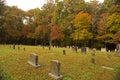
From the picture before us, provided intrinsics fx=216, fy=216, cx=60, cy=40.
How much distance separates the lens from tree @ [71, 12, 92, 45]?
43875 millimetres

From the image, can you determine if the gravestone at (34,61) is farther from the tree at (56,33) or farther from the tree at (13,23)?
the tree at (13,23)

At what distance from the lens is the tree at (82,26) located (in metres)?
43.9

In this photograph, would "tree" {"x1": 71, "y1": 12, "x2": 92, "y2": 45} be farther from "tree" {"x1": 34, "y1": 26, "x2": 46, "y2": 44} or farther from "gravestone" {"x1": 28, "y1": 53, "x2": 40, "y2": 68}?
"gravestone" {"x1": 28, "y1": 53, "x2": 40, "y2": 68}

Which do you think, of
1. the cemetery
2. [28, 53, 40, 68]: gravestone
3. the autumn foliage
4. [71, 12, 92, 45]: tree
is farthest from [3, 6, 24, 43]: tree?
[28, 53, 40, 68]: gravestone

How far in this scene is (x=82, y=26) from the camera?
44406 mm

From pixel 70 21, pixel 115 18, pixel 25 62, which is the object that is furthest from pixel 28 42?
pixel 25 62

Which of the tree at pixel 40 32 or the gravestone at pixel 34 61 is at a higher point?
the tree at pixel 40 32

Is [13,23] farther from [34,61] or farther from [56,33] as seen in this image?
[34,61]

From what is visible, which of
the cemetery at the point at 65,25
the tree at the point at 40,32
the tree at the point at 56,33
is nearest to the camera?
the cemetery at the point at 65,25

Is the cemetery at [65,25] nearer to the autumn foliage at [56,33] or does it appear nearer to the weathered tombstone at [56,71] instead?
the autumn foliage at [56,33]

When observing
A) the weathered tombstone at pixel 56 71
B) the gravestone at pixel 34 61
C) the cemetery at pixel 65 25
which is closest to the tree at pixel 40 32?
the cemetery at pixel 65 25

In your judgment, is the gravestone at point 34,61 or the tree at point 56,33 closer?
the gravestone at point 34,61

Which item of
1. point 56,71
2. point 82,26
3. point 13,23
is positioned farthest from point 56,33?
point 56,71

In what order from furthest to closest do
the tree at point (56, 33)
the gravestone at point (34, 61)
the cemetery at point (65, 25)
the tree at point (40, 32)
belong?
the tree at point (40, 32) → the tree at point (56, 33) → the cemetery at point (65, 25) → the gravestone at point (34, 61)
